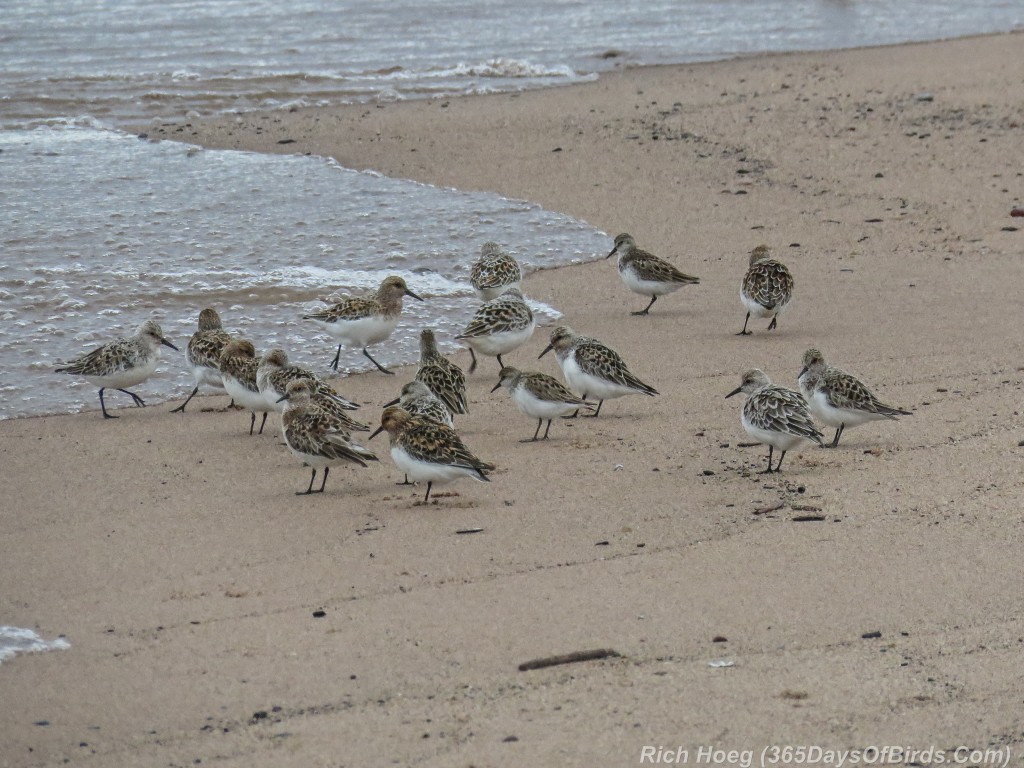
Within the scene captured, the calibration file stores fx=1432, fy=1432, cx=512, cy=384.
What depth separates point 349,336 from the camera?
10.7 meters

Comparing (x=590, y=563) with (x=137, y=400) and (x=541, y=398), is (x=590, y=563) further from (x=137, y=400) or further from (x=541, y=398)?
(x=137, y=400)

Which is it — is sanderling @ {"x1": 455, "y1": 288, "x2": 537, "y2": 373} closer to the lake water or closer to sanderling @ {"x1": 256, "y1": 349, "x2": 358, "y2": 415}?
the lake water

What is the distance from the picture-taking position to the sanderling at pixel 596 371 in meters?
9.27

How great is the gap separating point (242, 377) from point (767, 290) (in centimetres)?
415

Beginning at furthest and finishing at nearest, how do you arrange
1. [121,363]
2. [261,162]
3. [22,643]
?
[261,162] → [121,363] → [22,643]

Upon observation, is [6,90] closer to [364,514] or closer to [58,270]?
[58,270]

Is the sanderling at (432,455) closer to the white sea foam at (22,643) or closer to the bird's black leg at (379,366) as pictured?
the white sea foam at (22,643)

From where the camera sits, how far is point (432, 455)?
25.1ft

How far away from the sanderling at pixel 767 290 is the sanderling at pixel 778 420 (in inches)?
114

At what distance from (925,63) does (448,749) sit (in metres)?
17.9

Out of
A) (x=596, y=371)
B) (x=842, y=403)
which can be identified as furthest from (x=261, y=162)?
(x=842, y=403)

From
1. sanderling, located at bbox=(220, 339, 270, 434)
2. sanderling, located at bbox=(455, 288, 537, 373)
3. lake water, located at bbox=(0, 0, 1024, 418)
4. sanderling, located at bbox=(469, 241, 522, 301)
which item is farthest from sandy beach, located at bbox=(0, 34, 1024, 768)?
lake water, located at bbox=(0, 0, 1024, 418)

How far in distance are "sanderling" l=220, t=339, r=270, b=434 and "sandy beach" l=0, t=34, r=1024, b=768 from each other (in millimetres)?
242

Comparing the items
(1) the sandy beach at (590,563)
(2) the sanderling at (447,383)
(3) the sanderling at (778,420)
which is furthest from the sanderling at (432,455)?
(3) the sanderling at (778,420)
